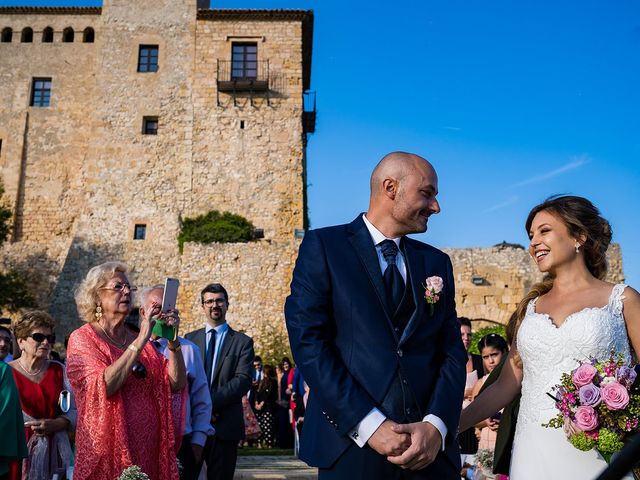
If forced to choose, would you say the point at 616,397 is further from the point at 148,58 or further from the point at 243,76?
the point at 148,58

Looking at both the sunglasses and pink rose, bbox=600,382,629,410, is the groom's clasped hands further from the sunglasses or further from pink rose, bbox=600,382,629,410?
the sunglasses

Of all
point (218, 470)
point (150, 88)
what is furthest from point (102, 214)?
point (218, 470)

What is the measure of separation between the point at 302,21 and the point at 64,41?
1089cm

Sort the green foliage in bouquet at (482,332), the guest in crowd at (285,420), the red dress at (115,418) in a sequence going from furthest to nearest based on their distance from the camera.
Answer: the green foliage in bouquet at (482,332) < the guest in crowd at (285,420) < the red dress at (115,418)

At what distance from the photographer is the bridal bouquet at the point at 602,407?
2.72 m

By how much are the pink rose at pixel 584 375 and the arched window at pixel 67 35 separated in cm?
2926

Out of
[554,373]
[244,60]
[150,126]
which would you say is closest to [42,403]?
[554,373]

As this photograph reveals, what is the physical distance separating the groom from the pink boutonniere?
5 centimetres

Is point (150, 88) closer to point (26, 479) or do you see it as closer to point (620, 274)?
point (620, 274)

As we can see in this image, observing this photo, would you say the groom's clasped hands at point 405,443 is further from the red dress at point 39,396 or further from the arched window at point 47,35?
the arched window at point 47,35

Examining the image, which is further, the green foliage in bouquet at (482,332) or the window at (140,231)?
the window at (140,231)

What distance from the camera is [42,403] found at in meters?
4.81

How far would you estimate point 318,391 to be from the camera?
8.34 ft

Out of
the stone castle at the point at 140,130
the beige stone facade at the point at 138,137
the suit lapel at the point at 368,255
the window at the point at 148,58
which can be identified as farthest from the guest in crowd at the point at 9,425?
the window at the point at 148,58
